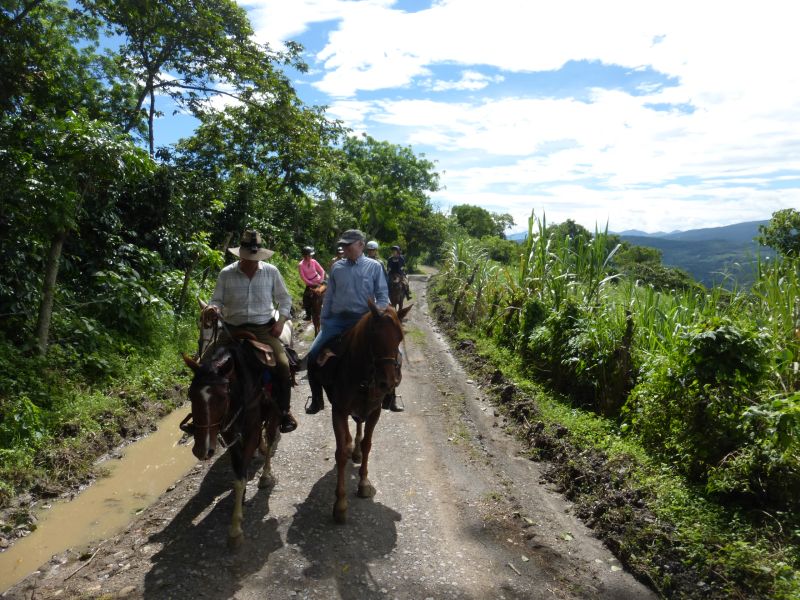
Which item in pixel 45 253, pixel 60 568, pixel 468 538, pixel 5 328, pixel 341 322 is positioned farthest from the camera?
pixel 45 253

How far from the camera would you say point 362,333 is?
480 cm

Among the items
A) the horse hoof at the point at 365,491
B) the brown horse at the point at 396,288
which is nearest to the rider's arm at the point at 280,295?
the horse hoof at the point at 365,491

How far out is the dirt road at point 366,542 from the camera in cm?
395

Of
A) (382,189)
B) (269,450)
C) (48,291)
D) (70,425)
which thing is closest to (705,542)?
(269,450)

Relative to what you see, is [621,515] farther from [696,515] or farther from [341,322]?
[341,322]

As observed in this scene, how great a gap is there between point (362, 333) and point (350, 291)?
2.30 feet

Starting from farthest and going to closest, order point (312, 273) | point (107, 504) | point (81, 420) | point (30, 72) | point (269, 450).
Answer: point (312, 273), point (30, 72), point (81, 420), point (269, 450), point (107, 504)

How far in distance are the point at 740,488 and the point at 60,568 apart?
5684 mm

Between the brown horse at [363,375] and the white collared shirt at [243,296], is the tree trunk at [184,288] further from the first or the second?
the brown horse at [363,375]

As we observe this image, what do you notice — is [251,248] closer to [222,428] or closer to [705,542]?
[222,428]

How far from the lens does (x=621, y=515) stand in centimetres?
476

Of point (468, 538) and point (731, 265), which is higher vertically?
point (731, 265)

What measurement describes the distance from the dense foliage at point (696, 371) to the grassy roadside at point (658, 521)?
44mm

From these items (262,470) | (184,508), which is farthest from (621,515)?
(184,508)
